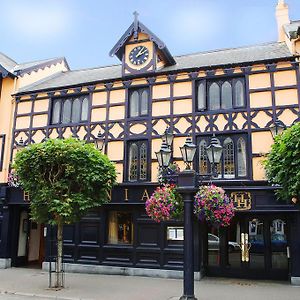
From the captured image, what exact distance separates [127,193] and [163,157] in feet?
14.3

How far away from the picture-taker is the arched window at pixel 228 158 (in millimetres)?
12926

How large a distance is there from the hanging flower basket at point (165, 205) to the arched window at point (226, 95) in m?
5.31

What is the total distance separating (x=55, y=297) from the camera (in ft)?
31.8

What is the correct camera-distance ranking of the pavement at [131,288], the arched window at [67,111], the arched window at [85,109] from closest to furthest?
1. the pavement at [131,288]
2. the arched window at [85,109]
3. the arched window at [67,111]

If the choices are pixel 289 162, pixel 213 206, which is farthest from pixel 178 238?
pixel 289 162

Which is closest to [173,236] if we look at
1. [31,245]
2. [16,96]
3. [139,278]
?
[139,278]

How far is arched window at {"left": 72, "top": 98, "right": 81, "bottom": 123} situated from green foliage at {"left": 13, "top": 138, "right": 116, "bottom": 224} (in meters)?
4.35

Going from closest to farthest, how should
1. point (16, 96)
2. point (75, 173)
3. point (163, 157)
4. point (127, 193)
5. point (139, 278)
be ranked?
1. point (163, 157)
2. point (75, 173)
3. point (139, 278)
4. point (127, 193)
5. point (16, 96)

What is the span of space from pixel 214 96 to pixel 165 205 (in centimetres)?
605

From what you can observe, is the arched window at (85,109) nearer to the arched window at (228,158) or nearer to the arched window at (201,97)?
the arched window at (201,97)

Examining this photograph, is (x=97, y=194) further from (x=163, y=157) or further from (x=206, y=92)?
(x=206, y=92)

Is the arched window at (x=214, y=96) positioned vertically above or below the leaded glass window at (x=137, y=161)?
above

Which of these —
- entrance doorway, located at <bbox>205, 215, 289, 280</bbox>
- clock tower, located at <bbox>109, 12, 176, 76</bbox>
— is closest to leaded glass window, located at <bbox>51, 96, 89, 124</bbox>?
clock tower, located at <bbox>109, 12, 176, 76</bbox>

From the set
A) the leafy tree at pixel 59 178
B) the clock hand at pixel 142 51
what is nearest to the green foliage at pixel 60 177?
the leafy tree at pixel 59 178
